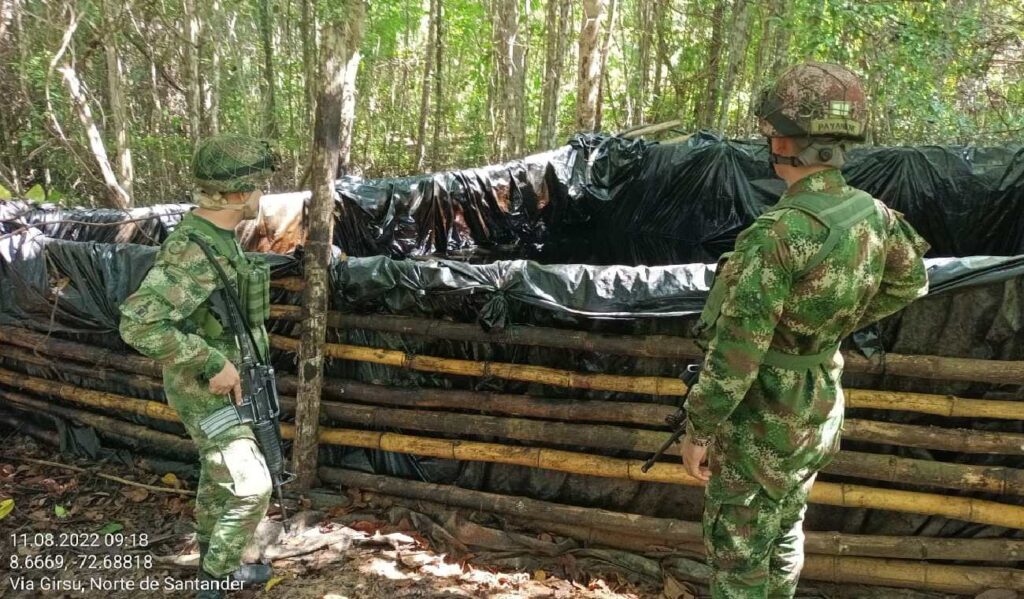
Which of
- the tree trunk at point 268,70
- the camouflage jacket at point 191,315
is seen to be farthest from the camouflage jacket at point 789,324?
the tree trunk at point 268,70

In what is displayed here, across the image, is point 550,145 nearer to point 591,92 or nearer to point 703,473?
point 591,92

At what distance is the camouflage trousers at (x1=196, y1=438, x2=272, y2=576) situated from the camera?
7.87 feet

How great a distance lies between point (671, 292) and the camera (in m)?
2.72

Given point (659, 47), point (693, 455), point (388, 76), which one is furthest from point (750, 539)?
point (388, 76)

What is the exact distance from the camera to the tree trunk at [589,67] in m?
7.04

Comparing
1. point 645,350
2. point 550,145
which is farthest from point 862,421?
point 550,145

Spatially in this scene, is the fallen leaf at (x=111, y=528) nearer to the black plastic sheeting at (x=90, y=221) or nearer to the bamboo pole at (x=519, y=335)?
the bamboo pole at (x=519, y=335)

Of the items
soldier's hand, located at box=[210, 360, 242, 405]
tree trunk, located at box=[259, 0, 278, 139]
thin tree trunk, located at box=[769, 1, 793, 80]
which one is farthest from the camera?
tree trunk, located at box=[259, 0, 278, 139]

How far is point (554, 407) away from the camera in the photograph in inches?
119

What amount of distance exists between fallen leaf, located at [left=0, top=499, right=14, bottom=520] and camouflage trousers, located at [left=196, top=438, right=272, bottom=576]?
5.47ft

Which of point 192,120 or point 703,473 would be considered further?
point 192,120

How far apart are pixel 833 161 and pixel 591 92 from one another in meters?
6.09

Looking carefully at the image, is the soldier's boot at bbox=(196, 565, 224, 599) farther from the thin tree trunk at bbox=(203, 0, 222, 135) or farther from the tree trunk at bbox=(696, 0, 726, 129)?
the tree trunk at bbox=(696, 0, 726, 129)

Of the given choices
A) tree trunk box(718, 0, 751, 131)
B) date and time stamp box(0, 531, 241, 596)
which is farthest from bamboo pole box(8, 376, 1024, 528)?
tree trunk box(718, 0, 751, 131)
